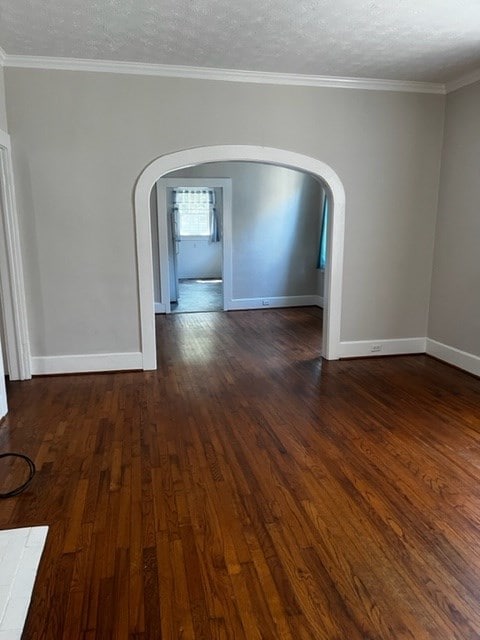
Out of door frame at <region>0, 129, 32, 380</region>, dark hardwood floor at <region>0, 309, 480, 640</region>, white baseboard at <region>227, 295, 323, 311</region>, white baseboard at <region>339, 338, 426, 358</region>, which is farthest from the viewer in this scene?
white baseboard at <region>227, 295, 323, 311</region>

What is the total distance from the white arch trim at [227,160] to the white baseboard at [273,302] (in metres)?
3.17

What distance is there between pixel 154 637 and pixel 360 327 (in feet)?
12.6

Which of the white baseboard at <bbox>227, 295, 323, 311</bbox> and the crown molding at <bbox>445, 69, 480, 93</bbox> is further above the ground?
the crown molding at <bbox>445, 69, 480, 93</bbox>

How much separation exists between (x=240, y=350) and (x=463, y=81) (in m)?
3.57

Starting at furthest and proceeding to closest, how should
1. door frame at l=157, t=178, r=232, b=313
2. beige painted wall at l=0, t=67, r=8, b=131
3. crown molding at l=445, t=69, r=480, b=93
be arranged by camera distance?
door frame at l=157, t=178, r=232, b=313, crown molding at l=445, t=69, r=480, b=93, beige painted wall at l=0, t=67, r=8, b=131

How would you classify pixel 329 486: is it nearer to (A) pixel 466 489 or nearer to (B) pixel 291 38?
(A) pixel 466 489

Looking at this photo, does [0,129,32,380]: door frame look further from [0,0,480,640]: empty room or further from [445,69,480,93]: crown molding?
[445,69,480,93]: crown molding

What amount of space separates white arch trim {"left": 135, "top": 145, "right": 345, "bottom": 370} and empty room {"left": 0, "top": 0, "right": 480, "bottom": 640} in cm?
2

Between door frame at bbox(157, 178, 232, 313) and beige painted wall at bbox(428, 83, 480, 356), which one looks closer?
beige painted wall at bbox(428, 83, 480, 356)

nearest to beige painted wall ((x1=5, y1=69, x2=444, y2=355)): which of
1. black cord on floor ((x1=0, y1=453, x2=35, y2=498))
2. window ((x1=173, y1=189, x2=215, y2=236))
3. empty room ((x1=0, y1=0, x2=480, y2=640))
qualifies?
empty room ((x1=0, y1=0, x2=480, y2=640))

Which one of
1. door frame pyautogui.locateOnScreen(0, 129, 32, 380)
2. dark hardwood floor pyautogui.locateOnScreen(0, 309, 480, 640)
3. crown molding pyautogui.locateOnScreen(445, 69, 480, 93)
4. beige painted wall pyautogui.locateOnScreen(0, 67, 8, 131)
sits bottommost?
dark hardwood floor pyautogui.locateOnScreen(0, 309, 480, 640)

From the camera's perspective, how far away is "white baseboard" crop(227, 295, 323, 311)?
7879 mm

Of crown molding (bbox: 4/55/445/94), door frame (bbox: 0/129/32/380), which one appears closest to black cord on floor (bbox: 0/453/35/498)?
door frame (bbox: 0/129/32/380)

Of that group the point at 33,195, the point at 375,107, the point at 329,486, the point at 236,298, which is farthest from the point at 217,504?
the point at 236,298
